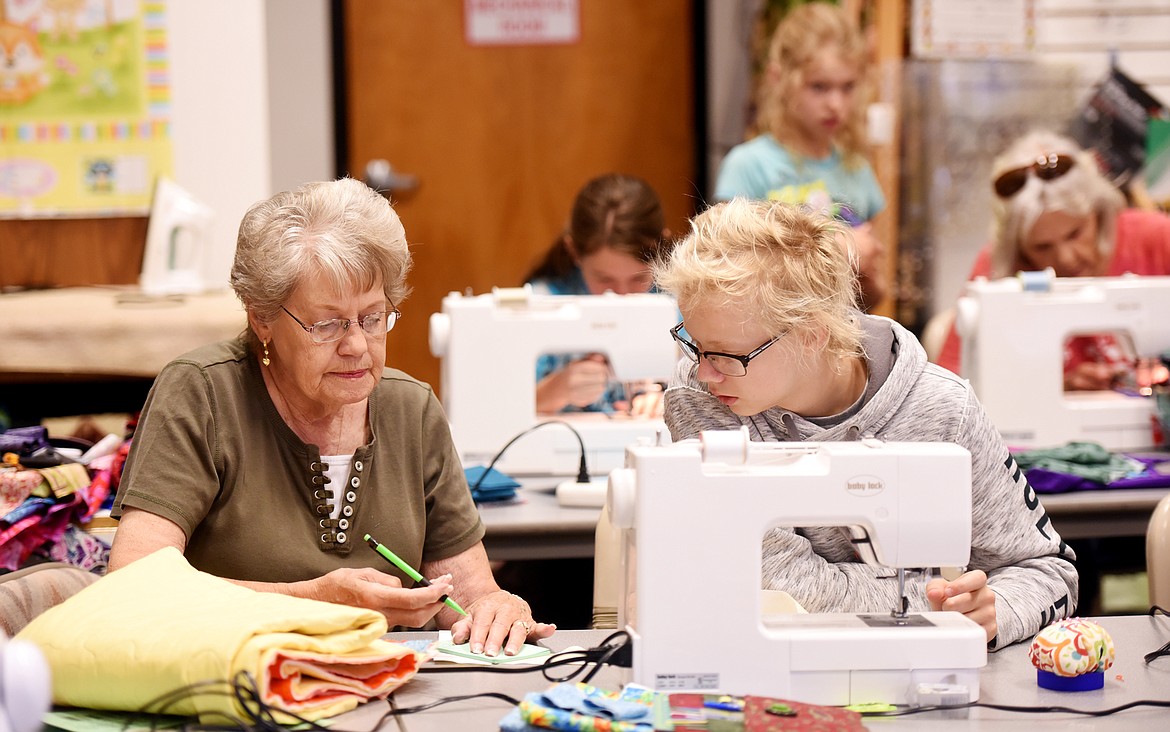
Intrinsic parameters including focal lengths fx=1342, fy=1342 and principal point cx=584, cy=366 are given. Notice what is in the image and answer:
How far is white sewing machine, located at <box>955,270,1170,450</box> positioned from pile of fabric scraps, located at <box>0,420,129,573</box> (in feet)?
6.28

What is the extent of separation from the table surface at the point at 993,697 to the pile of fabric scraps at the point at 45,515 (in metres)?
0.90

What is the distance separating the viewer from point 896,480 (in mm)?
1542

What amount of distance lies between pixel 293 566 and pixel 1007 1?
3.38 metres

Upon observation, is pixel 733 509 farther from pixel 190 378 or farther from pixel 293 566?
pixel 190 378

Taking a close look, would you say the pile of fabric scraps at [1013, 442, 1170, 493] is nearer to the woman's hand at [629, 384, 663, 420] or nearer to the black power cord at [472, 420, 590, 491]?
the woman's hand at [629, 384, 663, 420]

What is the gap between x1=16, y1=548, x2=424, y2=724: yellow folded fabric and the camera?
141 cm

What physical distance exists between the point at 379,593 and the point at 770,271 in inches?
26.3

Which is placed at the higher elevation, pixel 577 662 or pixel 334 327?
pixel 334 327

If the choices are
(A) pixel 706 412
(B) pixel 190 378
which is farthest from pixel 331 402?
(A) pixel 706 412

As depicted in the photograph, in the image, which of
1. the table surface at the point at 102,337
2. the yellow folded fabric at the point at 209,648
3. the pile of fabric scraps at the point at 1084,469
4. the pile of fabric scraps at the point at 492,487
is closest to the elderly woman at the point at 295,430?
the yellow folded fabric at the point at 209,648

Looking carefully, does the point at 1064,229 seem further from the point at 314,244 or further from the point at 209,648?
the point at 209,648

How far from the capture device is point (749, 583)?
152 centimetres

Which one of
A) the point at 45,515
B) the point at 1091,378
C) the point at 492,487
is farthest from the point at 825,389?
the point at 1091,378

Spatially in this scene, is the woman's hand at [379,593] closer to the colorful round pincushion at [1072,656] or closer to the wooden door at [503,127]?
the colorful round pincushion at [1072,656]
